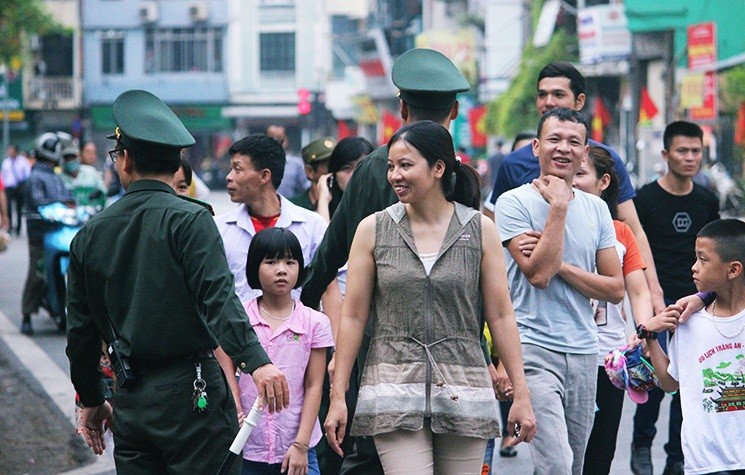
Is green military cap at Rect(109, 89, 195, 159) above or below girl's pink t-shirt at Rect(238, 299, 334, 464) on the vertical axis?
above

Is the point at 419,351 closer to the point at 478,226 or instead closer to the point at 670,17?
the point at 478,226

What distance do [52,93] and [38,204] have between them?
51.6 m

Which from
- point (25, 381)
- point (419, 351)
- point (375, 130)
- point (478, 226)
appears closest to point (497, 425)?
point (419, 351)

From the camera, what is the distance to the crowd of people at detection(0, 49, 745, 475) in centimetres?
456

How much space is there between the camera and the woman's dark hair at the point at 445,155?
4.71 meters

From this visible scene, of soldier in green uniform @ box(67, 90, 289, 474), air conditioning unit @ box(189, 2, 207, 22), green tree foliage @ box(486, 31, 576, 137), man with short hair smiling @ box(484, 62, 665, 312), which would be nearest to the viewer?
soldier in green uniform @ box(67, 90, 289, 474)

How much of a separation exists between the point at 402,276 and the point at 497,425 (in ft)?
1.98

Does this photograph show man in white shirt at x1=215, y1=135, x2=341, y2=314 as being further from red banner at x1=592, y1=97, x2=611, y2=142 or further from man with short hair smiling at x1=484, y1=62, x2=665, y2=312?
red banner at x1=592, y1=97, x2=611, y2=142

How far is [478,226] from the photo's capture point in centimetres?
477

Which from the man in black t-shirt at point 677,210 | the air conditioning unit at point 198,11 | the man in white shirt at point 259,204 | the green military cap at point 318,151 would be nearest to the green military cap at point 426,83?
the man in white shirt at point 259,204

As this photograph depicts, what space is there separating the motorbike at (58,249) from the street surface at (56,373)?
307 mm

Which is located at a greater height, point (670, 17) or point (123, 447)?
point (670, 17)

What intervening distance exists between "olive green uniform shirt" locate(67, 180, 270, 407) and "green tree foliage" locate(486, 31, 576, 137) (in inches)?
1380

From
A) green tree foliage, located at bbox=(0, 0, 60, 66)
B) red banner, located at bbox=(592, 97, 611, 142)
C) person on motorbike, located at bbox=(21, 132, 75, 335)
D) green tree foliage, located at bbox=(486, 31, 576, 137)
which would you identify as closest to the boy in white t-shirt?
person on motorbike, located at bbox=(21, 132, 75, 335)
